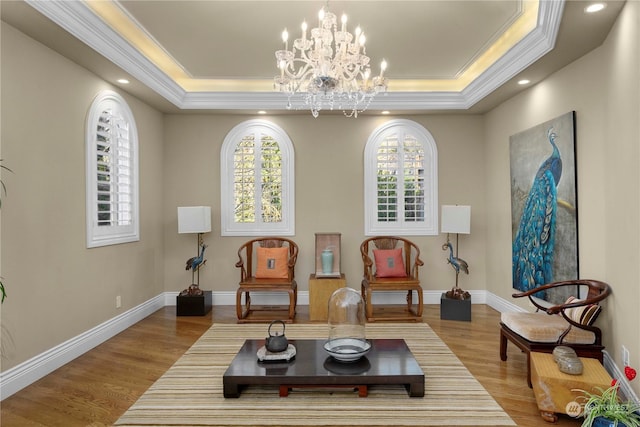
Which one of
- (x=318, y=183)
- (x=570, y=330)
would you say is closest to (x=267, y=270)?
(x=318, y=183)

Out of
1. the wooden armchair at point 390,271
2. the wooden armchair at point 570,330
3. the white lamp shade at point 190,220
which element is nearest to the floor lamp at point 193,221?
the white lamp shade at point 190,220

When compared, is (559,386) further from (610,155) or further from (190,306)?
(190,306)

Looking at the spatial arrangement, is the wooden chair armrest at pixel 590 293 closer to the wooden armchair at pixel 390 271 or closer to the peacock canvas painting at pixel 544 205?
the peacock canvas painting at pixel 544 205

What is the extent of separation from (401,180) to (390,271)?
1.49 m

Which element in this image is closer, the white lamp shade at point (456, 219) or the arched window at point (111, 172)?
the arched window at point (111, 172)

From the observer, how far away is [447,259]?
5.86m

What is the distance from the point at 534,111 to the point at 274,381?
4.05 metres

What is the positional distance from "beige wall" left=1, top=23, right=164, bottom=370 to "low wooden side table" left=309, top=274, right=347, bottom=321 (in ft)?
7.72

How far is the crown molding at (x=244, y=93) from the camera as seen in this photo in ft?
10.1

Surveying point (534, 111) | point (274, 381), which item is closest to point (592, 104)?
point (534, 111)

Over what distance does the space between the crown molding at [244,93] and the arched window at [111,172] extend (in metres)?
0.52

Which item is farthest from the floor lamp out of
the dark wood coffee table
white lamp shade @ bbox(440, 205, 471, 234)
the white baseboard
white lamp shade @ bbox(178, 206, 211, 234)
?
white lamp shade @ bbox(440, 205, 471, 234)

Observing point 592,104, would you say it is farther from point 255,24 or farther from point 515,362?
point 255,24

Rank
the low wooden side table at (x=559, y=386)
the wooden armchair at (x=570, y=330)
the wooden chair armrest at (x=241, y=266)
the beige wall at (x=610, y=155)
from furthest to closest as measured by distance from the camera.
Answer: the wooden chair armrest at (x=241, y=266) → the wooden armchair at (x=570, y=330) → the beige wall at (x=610, y=155) → the low wooden side table at (x=559, y=386)
